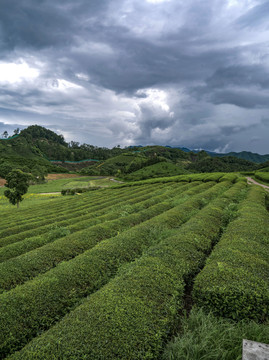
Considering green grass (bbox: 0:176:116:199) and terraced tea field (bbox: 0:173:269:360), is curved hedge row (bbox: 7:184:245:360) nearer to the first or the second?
terraced tea field (bbox: 0:173:269:360)

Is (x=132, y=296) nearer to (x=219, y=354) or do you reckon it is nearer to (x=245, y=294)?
(x=219, y=354)

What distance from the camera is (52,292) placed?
5961 millimetres

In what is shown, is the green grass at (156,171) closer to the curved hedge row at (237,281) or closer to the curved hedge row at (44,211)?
the curved hedge row at (44,211)

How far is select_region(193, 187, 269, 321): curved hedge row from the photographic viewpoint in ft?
16.3

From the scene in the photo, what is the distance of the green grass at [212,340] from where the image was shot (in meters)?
3.74

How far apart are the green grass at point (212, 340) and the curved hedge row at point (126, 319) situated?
42 centimetres

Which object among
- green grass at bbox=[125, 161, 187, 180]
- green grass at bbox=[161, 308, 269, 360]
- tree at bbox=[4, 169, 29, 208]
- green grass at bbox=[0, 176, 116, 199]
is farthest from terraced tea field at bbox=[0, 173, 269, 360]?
green grass at bbox=[125, 161, 187, 180]

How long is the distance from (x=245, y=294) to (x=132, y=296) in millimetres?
3155

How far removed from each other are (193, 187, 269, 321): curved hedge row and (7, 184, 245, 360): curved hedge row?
80cm

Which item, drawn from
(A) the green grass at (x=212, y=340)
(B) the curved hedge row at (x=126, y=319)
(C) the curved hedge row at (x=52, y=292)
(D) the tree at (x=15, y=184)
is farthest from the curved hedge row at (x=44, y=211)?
(A) the green grass at (x=212, y=340)

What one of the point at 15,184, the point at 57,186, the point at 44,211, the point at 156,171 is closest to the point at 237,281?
the point at 44,211

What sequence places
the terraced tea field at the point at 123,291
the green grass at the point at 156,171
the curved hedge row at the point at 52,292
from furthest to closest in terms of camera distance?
1. the green grass at the point at 156,171
2. the curved hedge row at the point at 52,292
3. the terraced tea field at the point at 123,291

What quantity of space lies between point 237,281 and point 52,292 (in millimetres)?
5893

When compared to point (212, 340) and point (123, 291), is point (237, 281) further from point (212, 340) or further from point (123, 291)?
point (123, 291)
